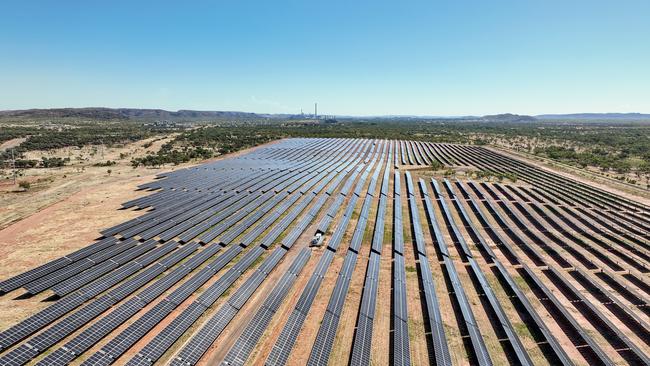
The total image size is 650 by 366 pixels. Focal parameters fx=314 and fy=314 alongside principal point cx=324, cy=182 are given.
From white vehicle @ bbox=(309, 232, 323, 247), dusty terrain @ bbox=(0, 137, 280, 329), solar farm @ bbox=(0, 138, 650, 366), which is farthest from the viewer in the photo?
white vehicle @ bbox=(309, 232, 323, 247)

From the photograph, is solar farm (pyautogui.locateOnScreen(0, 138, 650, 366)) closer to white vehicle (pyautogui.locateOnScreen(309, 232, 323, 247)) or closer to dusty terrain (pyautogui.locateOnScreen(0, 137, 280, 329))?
white vehicle (pyautogui.locateOnScreen(309, 232, 323, 247))

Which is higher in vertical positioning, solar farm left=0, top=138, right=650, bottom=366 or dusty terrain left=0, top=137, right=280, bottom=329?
dusty terrain left=0, top=137, right=280, bottom=329

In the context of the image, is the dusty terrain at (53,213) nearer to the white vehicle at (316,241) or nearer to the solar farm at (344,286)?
the solar farm at (344,286)

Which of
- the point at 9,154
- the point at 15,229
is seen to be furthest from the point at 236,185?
the point at 9,154

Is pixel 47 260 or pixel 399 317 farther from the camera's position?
pixel 47 260

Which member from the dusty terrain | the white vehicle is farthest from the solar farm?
the dusty terrain

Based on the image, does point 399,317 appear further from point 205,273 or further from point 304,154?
point 304,154

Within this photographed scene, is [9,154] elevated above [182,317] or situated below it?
above

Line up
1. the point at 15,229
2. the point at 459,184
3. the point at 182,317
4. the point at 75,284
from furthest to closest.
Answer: the point at 459,184 → the point at 15,229 → the point at 75,284 → the point at 182,317

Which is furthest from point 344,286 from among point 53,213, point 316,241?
point 53,213

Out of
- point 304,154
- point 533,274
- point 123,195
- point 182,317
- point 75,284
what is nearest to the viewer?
point 182,317
